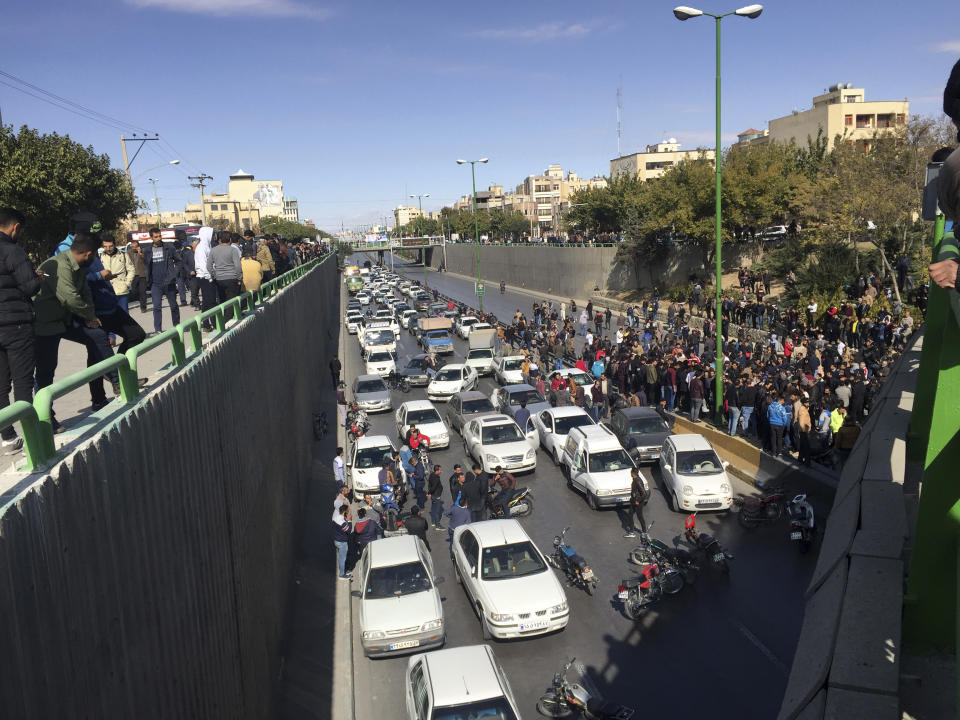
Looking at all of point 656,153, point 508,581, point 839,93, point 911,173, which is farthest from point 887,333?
point 656,153

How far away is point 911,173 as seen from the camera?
29578 mm

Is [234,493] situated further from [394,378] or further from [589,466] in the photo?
[394,378]

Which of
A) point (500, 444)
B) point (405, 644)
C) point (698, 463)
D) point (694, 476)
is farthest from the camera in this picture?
point (500, 444)

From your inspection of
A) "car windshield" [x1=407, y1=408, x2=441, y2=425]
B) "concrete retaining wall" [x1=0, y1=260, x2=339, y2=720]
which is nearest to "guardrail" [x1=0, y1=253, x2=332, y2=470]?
"concrete retaining wall" [x1=0, y1=260, x2=339, y2=720]

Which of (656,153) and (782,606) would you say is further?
(656,153)

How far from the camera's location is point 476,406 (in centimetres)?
2266

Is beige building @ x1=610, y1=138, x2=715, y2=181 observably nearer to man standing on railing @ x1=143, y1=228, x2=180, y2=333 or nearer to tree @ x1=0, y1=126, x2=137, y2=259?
tree @ x1=0, y1=126, x2=137, y2=259

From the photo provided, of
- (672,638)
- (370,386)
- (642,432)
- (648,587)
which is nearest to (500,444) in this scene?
(642,432)

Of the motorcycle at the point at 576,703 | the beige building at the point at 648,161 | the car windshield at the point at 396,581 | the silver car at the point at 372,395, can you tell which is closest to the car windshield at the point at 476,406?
the silver car at the point at 372,395

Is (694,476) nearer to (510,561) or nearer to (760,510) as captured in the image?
(760,510)

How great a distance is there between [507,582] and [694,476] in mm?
5768

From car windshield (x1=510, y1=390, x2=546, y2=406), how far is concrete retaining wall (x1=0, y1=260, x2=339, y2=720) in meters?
13.1

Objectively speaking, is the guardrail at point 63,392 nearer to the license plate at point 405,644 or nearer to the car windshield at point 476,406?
the license plate at point 405,644

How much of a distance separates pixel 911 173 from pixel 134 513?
3307 centimetres
